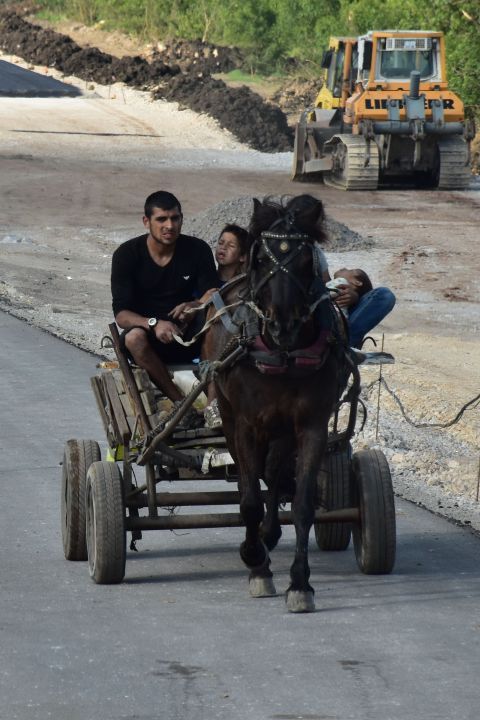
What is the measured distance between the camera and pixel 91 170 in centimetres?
3741

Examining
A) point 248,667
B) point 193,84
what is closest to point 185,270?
point 248,667

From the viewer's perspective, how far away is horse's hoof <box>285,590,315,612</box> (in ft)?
24.3

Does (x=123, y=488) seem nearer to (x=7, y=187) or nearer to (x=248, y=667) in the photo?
(x=248, y=667)

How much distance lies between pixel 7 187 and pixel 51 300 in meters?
13.1

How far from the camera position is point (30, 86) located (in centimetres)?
5150

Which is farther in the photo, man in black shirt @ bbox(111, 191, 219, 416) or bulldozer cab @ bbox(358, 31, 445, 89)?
bulldozer cab @ bbox(358, 31, 445, 89)

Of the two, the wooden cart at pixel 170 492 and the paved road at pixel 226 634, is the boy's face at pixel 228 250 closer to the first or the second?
the wooden cart at pixel 170 492

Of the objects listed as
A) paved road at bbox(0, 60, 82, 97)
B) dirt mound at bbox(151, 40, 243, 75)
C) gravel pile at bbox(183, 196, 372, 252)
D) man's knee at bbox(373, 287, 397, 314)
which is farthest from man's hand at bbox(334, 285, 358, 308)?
dirt mound at bbox(151, 40, 243, 75)

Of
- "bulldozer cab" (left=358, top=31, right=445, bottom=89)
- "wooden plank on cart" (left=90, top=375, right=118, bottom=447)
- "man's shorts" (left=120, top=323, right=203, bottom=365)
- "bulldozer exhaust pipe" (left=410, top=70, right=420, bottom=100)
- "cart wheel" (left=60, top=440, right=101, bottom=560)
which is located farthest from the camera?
"bulldozer cab" (left=358, top=31, right=445, bottom=89)

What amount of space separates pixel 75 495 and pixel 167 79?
45286 mm

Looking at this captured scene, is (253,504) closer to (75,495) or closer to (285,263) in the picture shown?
(285,263)

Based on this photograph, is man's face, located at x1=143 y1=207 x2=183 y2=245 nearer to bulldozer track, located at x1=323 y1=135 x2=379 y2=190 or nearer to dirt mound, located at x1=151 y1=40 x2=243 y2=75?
bulldozer track, located at x1=323 y1=135 x2=379 y2=190

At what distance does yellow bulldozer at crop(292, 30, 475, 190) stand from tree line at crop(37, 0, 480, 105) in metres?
2.56

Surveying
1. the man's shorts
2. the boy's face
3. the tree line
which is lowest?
the man's shorts
